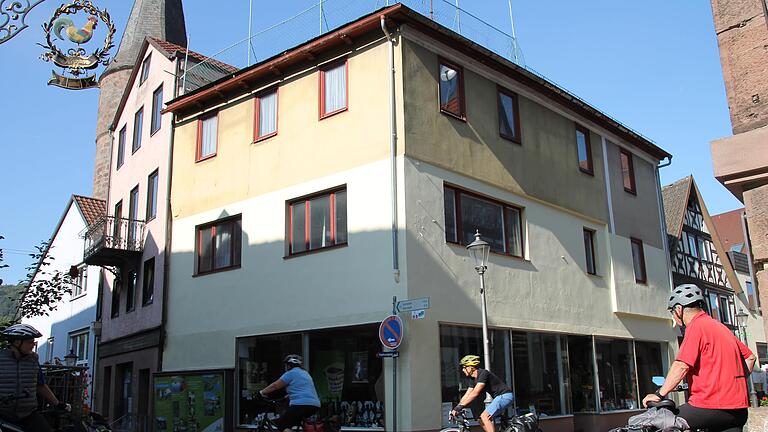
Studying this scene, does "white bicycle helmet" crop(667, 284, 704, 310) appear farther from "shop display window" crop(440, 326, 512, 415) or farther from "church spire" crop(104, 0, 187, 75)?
"church spire" crop(104, 0, 187, 75)

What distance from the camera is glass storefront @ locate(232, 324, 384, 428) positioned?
15.1m

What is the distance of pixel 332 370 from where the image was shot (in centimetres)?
1585

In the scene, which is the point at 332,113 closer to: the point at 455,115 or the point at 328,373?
the point at 455,115

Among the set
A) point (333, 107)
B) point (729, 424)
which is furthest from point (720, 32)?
point (333, 107)

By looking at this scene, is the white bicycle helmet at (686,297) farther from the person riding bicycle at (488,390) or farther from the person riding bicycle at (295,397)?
the person riding bicycle at (295,397)

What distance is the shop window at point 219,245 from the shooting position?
1884cm

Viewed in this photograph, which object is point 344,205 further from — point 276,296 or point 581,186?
point 581,186

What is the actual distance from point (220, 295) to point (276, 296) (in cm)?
230

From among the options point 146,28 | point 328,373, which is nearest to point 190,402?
point 328,373

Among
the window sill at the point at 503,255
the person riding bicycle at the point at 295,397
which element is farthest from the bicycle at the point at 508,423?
the window sill at the point at 503,255

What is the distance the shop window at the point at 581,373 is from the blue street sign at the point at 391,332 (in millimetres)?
7106

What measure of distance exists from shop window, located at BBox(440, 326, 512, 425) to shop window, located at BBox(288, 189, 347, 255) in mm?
3146

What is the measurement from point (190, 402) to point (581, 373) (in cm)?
1002

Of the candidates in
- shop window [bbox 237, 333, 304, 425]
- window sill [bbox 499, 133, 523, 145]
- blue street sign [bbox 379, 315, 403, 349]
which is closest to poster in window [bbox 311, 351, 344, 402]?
shop window [bbox 237, 333, 304, 425]
